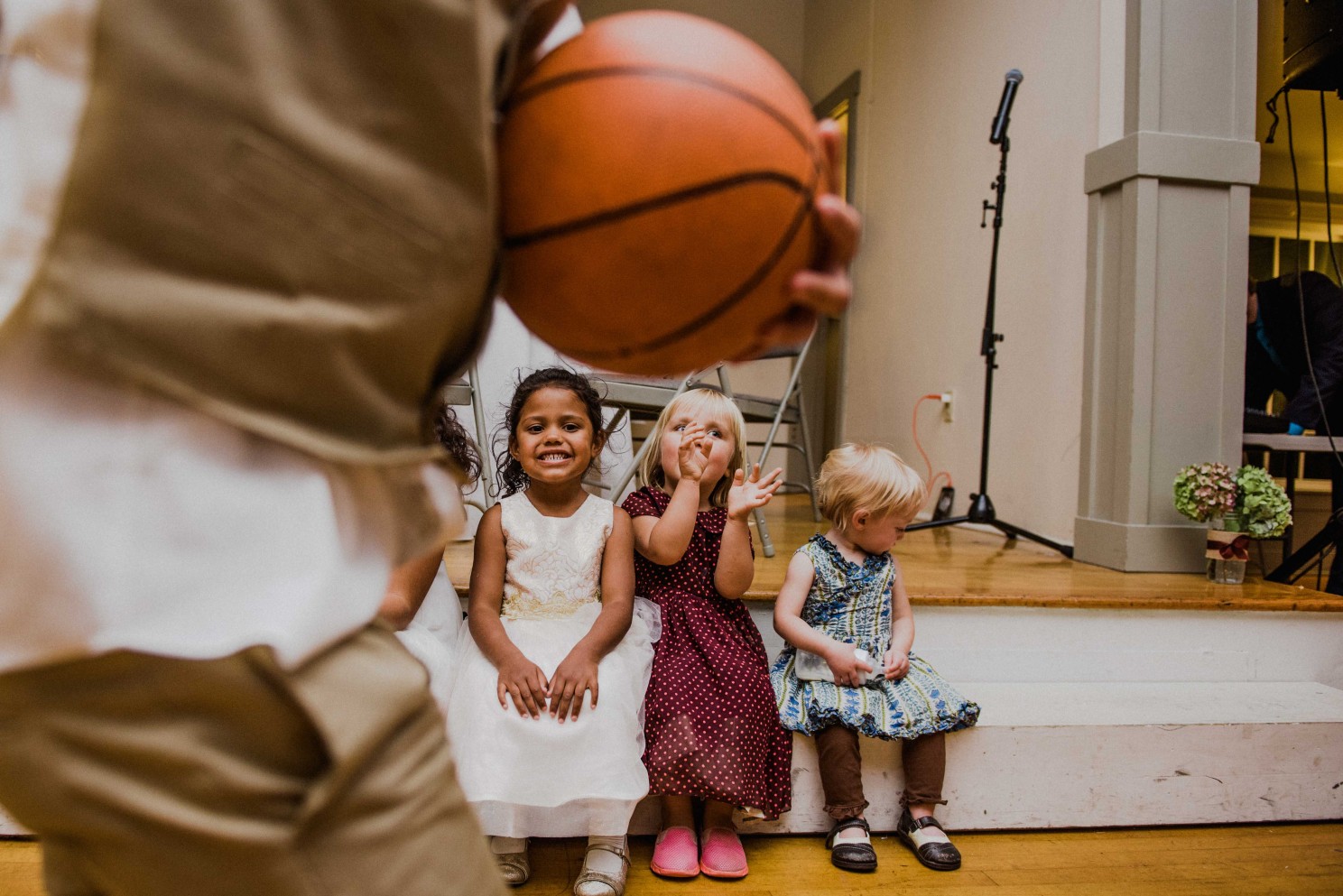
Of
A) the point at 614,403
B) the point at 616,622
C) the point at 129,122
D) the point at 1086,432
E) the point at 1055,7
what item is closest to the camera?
the point at 129,122

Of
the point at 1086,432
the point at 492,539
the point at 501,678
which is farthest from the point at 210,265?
the point at 1086,432

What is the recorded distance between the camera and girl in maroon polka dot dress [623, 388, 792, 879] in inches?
62.1

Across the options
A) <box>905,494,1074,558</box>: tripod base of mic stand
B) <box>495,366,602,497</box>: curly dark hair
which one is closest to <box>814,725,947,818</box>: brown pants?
<box>495,366,602,497</box>: curly dark hair

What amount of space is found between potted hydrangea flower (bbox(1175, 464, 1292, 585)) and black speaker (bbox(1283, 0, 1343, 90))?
1223 millimetres

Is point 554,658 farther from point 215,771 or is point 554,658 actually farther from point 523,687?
point 215,771

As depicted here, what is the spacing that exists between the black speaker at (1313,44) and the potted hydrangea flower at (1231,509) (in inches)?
48.1

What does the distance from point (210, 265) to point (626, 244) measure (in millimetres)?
233

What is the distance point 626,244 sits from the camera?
0.57 m

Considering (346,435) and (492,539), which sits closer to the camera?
(346,435)

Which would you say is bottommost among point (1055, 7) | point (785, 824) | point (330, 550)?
Answer: point (785, 824)

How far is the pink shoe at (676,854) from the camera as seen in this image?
1.55 metres

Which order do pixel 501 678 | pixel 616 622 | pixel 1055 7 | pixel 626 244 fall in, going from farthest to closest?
pixel 1055 7, pixel 616 622, pixel 501 678, pixel 626 244

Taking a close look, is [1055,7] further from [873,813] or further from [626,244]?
[626,244]

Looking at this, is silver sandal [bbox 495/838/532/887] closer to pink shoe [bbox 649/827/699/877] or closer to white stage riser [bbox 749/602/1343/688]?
pink shoe [bbox 649/827/699/877]
